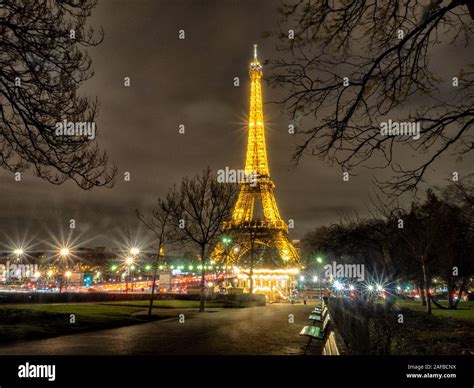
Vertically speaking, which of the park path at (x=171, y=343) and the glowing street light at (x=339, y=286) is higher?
the park path at (x=171, y=343)

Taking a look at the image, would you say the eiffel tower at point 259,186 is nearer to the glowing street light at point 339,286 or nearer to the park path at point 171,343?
the glowing street light at point 339,286

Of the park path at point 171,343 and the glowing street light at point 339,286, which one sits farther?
the glowing street light at point 339,286

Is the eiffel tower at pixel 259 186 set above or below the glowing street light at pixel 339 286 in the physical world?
above

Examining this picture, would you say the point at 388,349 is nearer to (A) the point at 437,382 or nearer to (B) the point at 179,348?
(A) the point at 437,382

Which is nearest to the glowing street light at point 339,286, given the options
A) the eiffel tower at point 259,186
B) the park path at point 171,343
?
the eiffel tower at point 259,186

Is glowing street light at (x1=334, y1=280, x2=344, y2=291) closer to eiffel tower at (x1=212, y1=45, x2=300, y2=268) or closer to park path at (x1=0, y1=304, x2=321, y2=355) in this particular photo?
eiffel tower at (x1=212, y1=45, x2=300, y2=268)

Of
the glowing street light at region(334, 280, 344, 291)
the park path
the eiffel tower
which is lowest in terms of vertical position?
the glowing street light at region(334, 280, 344, 291)

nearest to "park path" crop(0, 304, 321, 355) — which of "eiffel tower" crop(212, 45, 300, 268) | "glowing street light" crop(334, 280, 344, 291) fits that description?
"eiffel tower" crop(212, 45, 300, 268)

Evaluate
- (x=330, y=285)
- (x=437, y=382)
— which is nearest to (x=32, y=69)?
(x=437, y=382)

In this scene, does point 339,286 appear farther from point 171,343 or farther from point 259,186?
point 171,343

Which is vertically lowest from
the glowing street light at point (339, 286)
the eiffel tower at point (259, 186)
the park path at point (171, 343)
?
the glowing street light at point (339, 286)

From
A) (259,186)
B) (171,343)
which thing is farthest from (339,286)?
(171,343)
